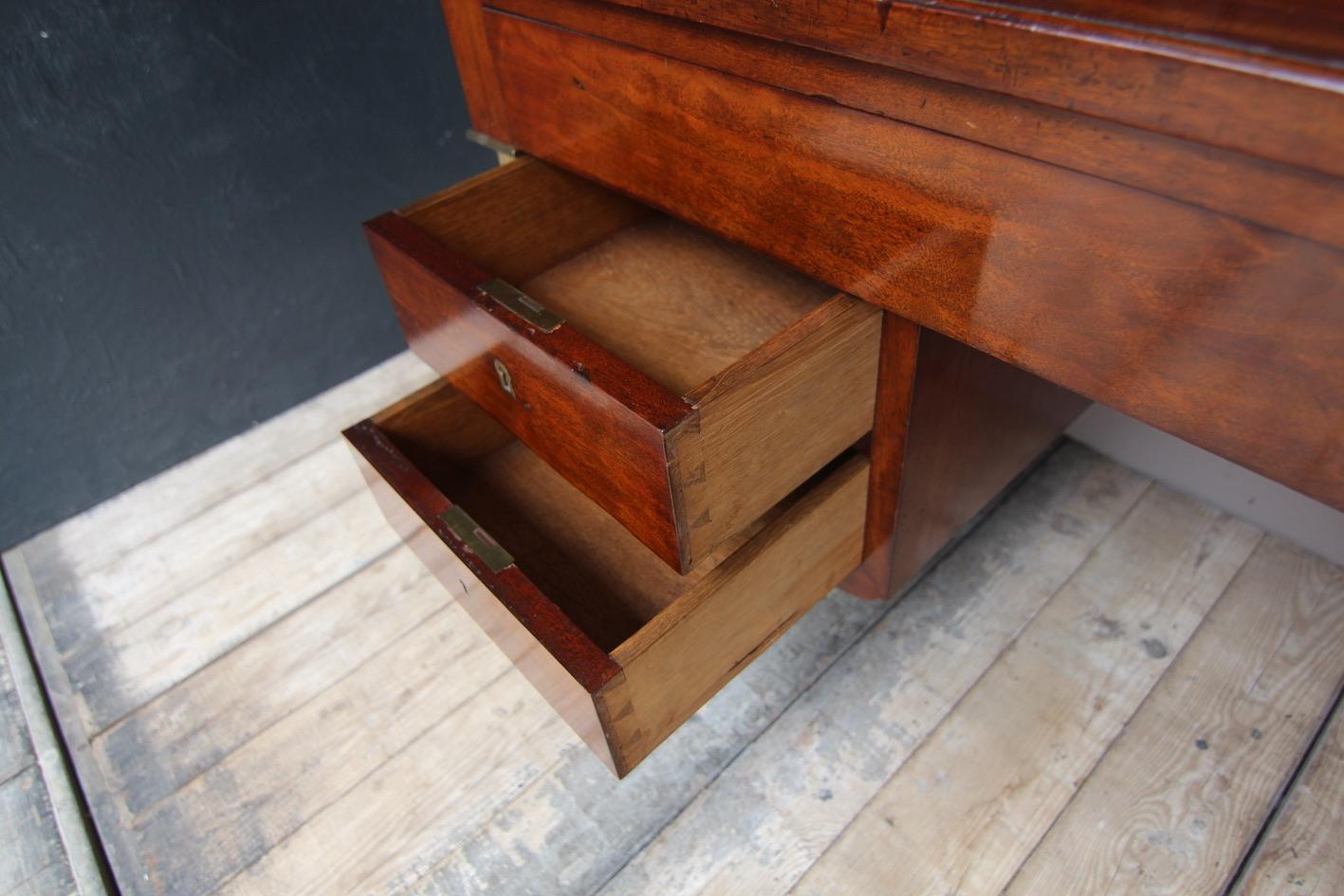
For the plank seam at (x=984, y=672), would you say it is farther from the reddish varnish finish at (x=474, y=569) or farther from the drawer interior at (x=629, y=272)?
the drawer interior at (x=629, y=272)

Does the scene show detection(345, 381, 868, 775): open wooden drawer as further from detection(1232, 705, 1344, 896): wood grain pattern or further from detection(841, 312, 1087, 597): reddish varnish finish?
detection(1232, 705, 1344, 896): wood grain pattern

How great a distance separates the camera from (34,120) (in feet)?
2.95

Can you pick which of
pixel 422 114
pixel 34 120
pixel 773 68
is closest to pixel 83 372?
pixel 34 120

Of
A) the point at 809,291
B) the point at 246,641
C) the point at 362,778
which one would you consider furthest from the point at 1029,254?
the point at 246,641

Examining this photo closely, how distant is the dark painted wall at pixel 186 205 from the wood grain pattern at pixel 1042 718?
0.93 meters

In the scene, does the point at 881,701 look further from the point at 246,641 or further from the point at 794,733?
the point at 246,641

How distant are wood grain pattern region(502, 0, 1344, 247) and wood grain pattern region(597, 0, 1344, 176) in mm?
10

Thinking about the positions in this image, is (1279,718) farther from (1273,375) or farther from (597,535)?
(597,535)

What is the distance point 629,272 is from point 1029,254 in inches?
16.6

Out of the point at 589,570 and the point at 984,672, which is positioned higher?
the point at 589,570

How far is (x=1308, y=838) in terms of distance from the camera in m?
0.70

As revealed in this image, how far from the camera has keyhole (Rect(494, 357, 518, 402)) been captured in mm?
664

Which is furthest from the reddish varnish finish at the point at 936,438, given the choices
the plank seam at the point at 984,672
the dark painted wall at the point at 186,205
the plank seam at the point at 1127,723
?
the dark painted wall at the point at 186,205

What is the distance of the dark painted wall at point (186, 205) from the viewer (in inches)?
36.3
